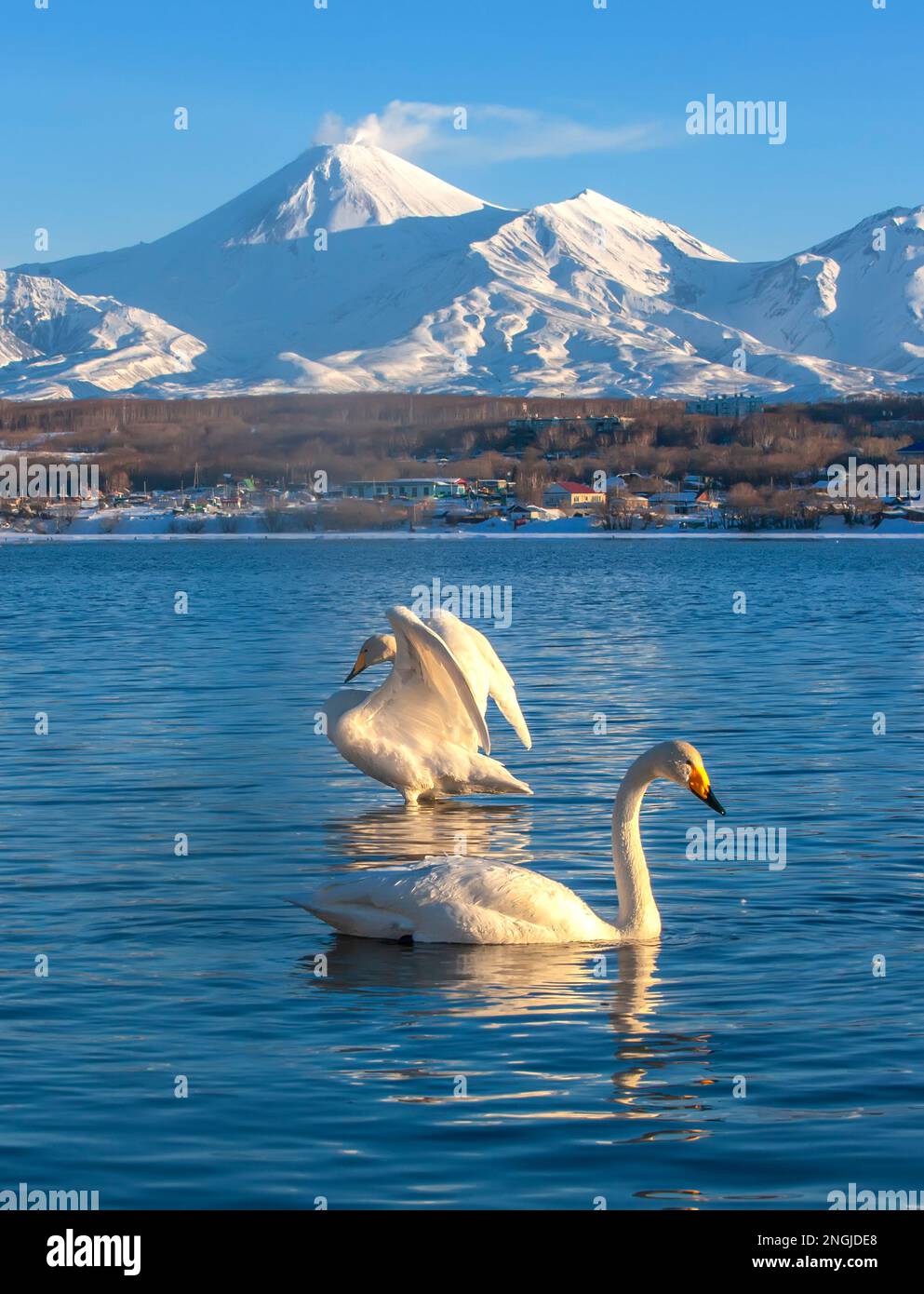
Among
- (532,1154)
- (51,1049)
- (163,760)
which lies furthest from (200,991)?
Result: (163,760)

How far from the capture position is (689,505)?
149 metres

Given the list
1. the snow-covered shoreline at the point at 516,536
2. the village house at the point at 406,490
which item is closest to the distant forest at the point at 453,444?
the village house at the point at 406,490

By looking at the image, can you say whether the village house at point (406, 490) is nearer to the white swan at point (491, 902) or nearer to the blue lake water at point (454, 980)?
the blue lake water at point (454, 980)

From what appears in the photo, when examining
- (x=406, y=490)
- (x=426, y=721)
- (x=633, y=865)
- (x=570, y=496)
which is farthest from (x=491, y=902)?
(x=406, y=490)

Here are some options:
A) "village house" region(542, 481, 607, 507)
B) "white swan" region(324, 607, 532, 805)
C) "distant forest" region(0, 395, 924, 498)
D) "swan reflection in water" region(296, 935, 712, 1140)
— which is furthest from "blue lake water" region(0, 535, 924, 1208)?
"distant forest" region(0, 395, 924, 498)

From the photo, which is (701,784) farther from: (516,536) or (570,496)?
(570,496)

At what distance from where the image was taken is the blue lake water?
24.6ft

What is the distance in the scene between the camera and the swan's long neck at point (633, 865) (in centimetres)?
1064

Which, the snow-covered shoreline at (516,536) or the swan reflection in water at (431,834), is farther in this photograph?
the snow-covered shoreline at (516,536)

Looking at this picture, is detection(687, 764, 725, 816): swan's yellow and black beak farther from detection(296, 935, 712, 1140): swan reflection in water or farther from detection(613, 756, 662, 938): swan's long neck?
detection(296, 935, 712, 1140): swan reflection in water

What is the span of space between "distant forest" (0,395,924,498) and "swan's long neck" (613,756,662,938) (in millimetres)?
138632

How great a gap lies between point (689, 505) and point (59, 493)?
55.8m

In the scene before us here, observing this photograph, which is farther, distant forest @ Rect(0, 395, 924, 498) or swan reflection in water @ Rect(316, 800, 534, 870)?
distant forest @ Rect(0, 395, 924, 498)

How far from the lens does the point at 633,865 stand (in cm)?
1077
